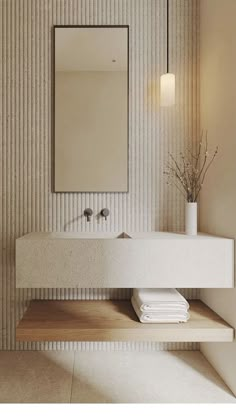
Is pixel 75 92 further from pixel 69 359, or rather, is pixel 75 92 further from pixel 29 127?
pixel 69 359

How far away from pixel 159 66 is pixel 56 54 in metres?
0.62

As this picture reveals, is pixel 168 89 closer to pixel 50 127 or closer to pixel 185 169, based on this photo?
pixel 185 169

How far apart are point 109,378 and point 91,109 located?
1.50 metres

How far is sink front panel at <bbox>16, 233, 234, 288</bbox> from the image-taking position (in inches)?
62.9

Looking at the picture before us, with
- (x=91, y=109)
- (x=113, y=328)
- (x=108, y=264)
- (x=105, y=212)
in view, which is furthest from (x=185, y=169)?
(x=113, y=328)

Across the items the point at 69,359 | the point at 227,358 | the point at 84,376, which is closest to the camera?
the point at 227,358

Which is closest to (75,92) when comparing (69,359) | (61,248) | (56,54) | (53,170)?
(56,54)

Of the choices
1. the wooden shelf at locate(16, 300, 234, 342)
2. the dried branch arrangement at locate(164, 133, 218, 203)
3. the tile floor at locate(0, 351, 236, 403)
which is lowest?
the tile floor at locate(0, 351, 236, 403)

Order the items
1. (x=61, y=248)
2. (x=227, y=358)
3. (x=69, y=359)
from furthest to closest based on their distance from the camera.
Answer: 1. (x=69, y=359)
2. (x=227, y=358)
3. (x=61, y=248)

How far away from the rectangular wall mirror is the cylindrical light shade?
0.76ft

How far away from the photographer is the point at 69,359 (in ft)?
6.57

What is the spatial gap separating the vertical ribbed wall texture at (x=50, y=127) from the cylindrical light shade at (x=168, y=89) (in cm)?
12

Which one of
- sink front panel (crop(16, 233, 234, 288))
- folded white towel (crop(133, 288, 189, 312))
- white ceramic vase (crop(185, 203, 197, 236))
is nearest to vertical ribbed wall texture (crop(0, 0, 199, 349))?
white ceramic vase (crop(185, 203, 197, 236))

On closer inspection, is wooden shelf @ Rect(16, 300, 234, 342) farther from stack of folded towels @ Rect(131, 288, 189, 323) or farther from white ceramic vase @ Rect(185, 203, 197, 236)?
white ceramic vase @ Rect(185, 203, 197, 236)
